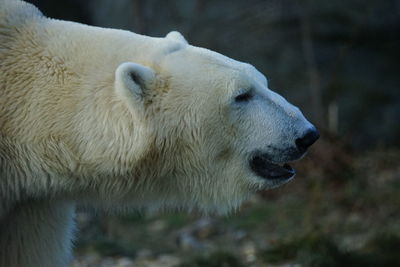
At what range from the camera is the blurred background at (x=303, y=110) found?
5.84 meters

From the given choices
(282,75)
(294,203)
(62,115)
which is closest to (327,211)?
(294,203)

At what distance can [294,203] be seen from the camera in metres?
6.59

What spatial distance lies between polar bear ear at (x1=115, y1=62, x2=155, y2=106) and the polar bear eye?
1.10 ft

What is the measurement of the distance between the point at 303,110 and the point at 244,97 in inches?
221

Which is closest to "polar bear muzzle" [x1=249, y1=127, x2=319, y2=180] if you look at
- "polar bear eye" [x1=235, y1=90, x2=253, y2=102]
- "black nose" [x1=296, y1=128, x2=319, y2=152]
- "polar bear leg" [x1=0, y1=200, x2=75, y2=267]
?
"black nose" [x1=296, y1=128, x2=319, y2=152]

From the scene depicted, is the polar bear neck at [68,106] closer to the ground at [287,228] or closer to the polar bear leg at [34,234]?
the polar bear leg at [34,234]

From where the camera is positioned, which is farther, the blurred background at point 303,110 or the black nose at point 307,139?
the blurred background at point 303,110

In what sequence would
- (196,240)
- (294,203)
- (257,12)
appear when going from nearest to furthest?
1. (196,240)
2. (294,203)
3. (257,12)

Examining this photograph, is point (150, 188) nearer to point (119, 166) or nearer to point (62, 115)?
point (119, 166)

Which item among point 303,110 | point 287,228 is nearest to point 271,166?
point 287,228

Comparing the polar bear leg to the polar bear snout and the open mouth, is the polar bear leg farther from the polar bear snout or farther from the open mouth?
the polar bear snout

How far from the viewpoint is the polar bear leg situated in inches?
122

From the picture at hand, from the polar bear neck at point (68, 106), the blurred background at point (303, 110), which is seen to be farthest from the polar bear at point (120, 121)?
the blurred background at point (303, 110)

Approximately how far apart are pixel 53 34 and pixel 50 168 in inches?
20.9
